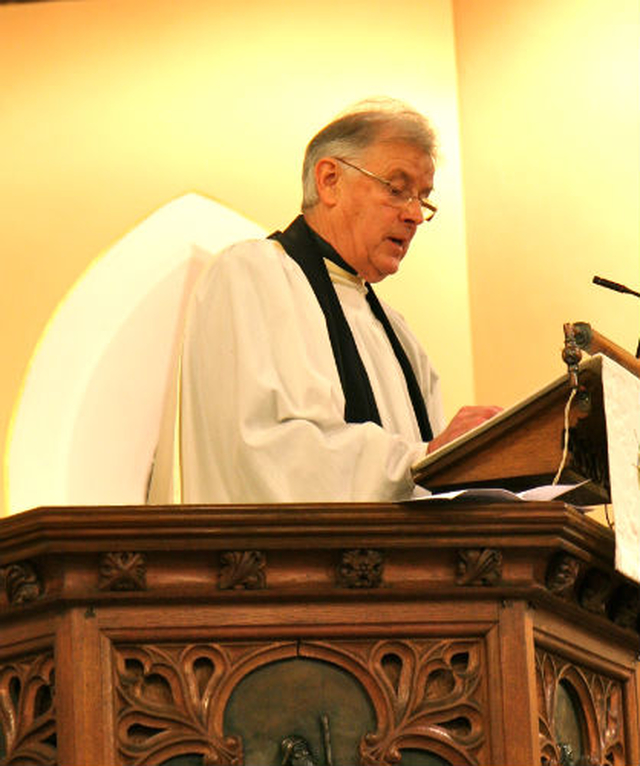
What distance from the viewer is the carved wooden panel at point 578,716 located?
383 centimetres

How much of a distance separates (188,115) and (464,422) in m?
5.10

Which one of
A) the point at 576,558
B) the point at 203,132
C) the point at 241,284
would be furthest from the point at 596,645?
the point at 203,132

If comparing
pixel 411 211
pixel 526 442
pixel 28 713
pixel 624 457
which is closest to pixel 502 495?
pixel 526 442

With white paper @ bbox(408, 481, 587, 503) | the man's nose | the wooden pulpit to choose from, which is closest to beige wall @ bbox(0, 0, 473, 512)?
the man's nose

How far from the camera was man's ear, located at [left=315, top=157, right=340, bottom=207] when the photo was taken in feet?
18.2

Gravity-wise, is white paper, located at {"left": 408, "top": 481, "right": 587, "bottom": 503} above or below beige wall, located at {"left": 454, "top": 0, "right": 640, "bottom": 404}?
below

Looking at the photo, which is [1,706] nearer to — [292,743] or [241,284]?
[292,743]

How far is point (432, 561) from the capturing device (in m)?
3.82

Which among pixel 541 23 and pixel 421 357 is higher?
pixel 541 23

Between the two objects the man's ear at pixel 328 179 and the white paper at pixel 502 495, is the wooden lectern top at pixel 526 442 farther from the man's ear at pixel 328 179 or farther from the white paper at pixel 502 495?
the man's ear at pixel 328 179

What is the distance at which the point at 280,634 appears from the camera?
12.3 ft

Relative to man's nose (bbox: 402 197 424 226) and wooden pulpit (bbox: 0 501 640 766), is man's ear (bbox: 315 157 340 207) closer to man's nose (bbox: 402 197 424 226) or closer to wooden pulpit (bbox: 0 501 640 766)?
man's nose (bbox: 402 197 424 226)

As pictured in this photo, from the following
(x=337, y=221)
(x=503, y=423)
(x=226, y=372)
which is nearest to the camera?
(x=503, y=423)

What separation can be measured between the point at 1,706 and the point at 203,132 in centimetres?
561
